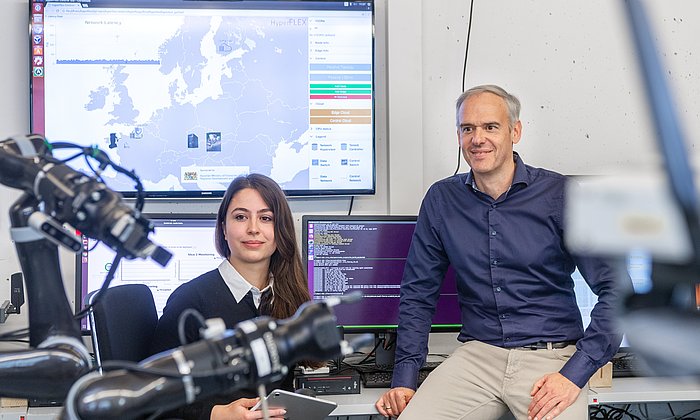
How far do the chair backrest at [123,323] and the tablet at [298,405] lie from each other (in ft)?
1.18

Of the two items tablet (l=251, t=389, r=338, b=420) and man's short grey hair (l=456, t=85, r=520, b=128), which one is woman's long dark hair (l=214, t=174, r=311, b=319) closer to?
tablet (l=251, t=389, r=338, b=420)

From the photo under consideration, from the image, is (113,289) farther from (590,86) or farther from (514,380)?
(590,86)

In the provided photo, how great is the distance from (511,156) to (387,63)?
2.26 feet

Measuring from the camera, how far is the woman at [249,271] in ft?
6.92

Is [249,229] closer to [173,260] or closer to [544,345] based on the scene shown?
[173,260]

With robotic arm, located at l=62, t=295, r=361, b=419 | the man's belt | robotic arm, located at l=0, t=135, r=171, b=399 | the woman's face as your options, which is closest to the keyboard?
the man's belt

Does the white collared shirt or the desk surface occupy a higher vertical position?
the white collared shirt

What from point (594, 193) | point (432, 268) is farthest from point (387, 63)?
point (594, 193)

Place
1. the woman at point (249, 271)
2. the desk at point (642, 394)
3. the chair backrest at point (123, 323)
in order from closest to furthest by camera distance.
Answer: the chair backrest at point (123, 323) < the woman at point (249, 271) < the desk at point (642, 394)

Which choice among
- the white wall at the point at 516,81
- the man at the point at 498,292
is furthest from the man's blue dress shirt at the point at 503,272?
the white wall at the point at 516,81

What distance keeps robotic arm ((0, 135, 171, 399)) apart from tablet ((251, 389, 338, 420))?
0.85 metres

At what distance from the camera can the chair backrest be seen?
1854mm

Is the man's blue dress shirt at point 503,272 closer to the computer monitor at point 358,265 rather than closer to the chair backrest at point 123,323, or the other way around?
the computer monitor at point 358,265

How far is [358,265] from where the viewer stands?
2.73 metres
